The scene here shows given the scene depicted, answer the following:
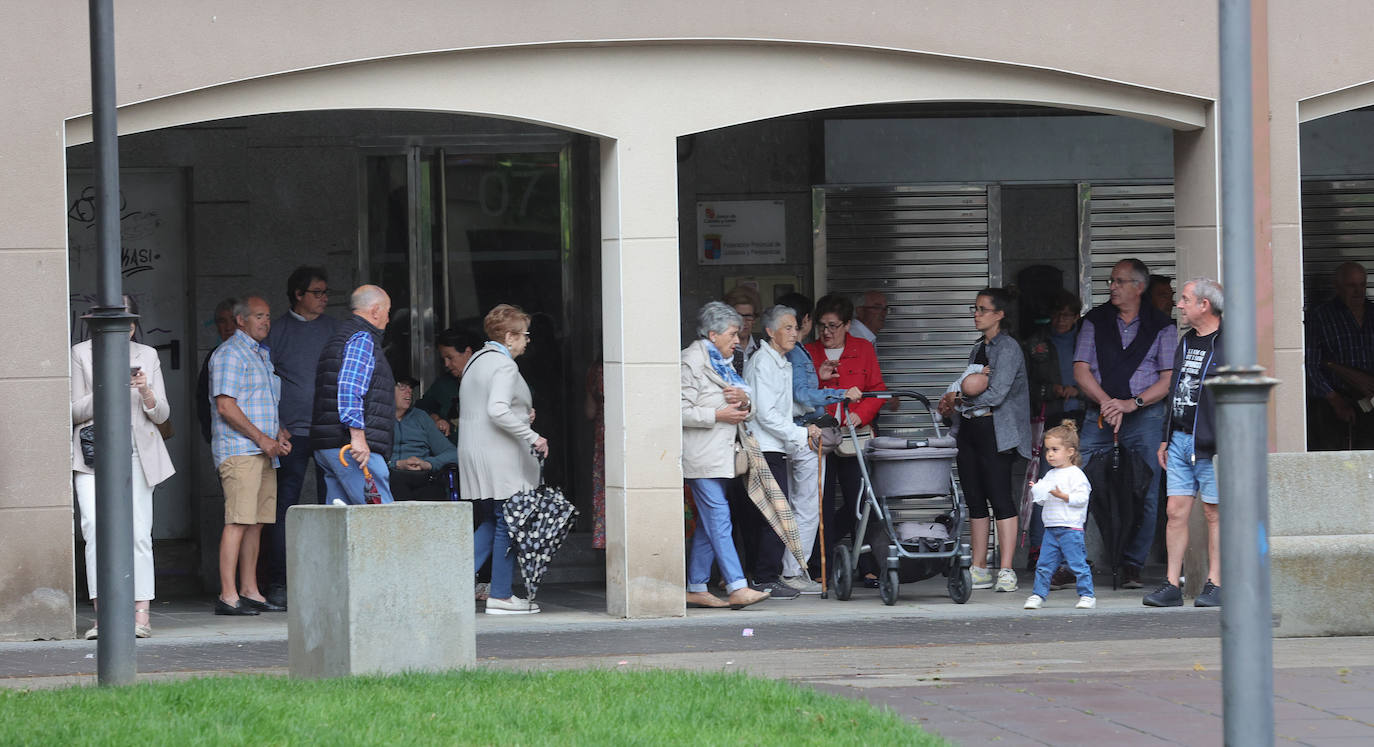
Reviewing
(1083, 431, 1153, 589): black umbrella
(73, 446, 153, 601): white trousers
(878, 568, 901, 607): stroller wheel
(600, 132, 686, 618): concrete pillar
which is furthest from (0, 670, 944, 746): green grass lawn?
(1083, 431, 1153, 589): black umbrella

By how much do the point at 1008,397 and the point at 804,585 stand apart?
1.76m

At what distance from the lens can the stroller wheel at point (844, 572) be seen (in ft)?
36.7

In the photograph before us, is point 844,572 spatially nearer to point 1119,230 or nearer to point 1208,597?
point 1208,597

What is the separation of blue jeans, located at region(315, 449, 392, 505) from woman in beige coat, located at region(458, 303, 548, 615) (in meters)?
0.69

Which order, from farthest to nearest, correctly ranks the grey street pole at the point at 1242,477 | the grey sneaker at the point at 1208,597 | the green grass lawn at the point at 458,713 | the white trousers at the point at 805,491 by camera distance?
the white trousers at the point at 805,491 → the grey sneaker at the point at 1208,597 → the green grass lawn at the point at 458,713 → the grey street pole at the point at 1242,477

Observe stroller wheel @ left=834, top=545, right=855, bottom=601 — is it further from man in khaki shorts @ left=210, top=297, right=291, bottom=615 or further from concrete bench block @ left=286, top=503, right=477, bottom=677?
concrete bench block @ left=286, top=503, right=477, bottom=677

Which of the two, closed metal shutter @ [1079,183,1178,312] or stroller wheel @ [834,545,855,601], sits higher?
closed metal shutter @ [1079,183,1178,312]

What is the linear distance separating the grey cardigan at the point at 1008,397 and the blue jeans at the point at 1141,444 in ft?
1.40

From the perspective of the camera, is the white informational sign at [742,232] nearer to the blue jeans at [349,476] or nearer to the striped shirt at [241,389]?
the striped shirt at [241,389]

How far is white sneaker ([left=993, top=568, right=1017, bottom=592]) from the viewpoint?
1157 cm

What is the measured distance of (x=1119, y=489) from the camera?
11.7m

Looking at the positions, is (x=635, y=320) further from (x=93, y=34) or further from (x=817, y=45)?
(x=93, y=34)

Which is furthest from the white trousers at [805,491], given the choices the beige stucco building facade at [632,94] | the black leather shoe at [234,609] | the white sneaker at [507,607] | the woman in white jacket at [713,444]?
the black leather shoe at [234,609]

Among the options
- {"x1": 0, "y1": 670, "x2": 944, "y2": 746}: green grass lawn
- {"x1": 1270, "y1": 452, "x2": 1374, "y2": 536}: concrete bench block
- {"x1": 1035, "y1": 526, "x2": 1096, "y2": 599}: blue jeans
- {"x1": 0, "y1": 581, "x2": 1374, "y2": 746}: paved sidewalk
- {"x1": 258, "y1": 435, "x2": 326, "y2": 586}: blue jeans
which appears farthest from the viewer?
{"x1": 258, "y1": 435, "x2": 326, "y2": 586}: blue jeans
